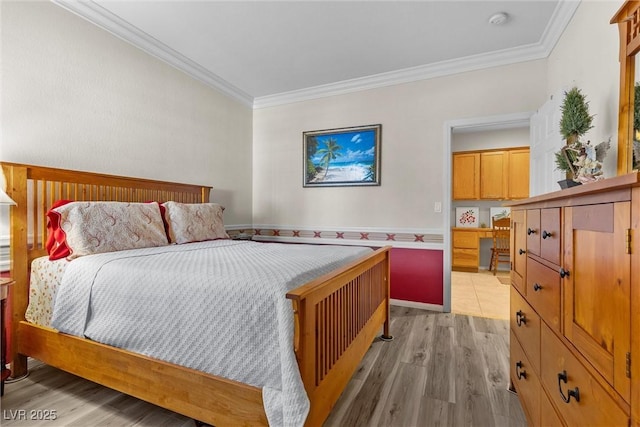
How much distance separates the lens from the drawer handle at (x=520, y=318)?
1.42 metres

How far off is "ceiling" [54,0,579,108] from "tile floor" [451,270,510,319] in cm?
264

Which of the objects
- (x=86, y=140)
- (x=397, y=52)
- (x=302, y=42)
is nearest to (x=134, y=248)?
(x=86, y=140)

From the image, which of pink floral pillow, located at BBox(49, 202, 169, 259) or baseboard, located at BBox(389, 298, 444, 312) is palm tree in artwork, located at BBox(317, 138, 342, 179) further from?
pink floral pillow, located at BBox(49, 202, 169, 259)

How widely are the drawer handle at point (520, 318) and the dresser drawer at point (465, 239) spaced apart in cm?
406

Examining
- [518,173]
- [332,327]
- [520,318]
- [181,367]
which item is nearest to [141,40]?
[181,367]

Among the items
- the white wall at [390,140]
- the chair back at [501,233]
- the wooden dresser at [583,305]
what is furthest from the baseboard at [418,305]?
the chair back at [501,233]

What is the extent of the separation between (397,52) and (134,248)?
9.90 ft

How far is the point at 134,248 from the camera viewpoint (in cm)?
212

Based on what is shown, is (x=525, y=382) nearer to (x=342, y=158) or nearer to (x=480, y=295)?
(x=480, y=295)

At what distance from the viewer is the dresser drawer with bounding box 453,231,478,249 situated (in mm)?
5262

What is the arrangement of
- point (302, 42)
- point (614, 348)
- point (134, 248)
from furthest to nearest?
point (302, 42) < point (134, 248) < point (614, 348)

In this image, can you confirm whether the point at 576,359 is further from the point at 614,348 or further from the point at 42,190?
the point at 42,190

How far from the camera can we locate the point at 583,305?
2.78 ft

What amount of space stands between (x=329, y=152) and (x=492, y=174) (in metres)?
3.32
